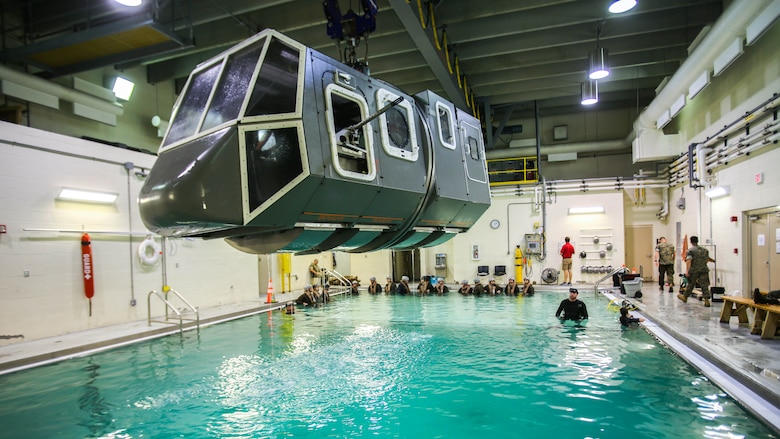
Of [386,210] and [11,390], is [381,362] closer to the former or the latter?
[386,210]

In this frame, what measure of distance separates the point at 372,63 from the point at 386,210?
824cm

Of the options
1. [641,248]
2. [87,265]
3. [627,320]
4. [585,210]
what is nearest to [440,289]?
[585,210]

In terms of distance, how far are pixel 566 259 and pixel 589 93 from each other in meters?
5.65

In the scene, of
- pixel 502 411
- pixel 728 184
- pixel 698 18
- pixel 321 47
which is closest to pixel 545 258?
pixel 728 184

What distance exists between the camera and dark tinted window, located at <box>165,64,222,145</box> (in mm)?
3506

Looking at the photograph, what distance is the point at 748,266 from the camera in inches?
342

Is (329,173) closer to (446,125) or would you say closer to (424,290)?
(446,125)

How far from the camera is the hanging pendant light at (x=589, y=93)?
11664 millimetres

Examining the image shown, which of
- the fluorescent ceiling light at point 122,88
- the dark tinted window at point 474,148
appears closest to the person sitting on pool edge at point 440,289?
the dark tinted window at point 474,148

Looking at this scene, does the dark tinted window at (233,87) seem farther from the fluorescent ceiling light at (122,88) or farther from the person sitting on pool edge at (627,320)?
the person sitting on pool edge at (627,320)

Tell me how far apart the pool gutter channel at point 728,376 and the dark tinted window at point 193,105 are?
5.61 m

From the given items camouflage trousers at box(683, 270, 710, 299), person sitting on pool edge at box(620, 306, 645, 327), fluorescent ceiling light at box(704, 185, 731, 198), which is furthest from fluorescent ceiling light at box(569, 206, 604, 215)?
person sitting on pool edge at box(620, 306, 645, 327)

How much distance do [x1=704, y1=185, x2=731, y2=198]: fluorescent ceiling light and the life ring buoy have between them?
12.3m

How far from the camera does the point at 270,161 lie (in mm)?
3217
